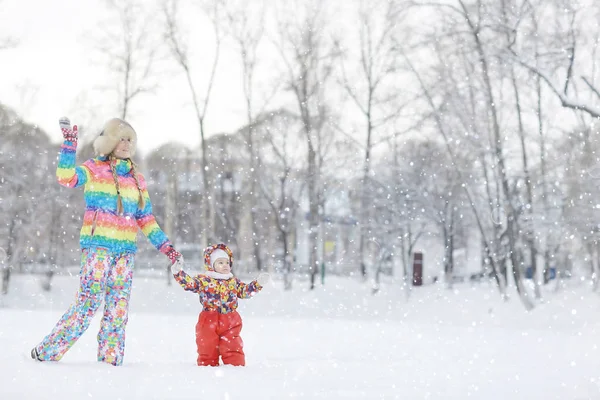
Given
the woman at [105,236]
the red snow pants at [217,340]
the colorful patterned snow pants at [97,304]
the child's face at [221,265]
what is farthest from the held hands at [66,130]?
the red snow pants at [217,340]

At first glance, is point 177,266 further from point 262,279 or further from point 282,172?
point 282,172

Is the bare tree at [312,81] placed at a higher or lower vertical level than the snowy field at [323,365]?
higher

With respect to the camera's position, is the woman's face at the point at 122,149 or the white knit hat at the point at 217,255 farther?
the white knit hat at the point at 217,255

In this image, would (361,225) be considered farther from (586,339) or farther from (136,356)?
(136,356)

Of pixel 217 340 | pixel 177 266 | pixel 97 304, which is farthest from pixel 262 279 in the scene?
pixel 97 304

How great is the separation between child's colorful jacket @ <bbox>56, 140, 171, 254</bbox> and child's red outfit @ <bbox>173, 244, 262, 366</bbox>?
20.2 inches

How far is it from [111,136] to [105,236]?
0.79 meters

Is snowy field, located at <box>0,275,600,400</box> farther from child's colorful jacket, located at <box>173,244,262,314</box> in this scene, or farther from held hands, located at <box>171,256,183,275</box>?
held hands, located at <box>171,256,183,275</box>

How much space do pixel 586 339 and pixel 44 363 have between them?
7065 millimetres

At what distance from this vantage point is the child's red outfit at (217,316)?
5.62 m

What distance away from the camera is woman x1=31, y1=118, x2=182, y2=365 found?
498 cm

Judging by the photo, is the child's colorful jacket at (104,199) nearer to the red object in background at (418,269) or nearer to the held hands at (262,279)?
the held hands at (262,279)

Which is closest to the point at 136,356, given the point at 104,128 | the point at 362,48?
the point at 104,128

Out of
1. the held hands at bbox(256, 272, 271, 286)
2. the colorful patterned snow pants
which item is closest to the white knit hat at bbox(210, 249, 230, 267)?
the held hands at bbox(256, 272, 271, 286)
